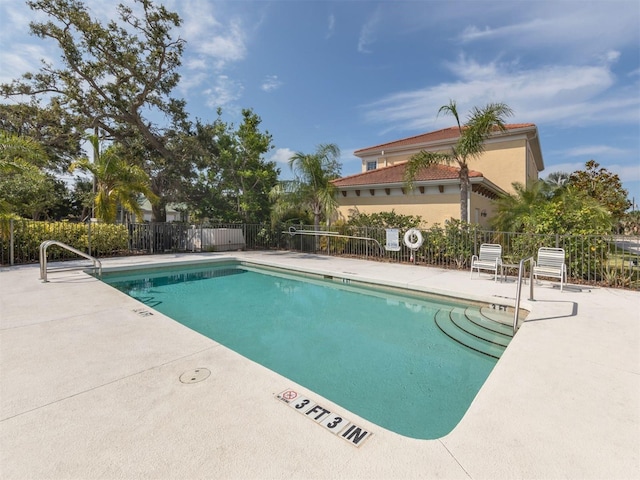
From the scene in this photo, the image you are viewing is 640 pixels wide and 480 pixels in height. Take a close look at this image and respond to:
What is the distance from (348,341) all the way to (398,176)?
12310 mm

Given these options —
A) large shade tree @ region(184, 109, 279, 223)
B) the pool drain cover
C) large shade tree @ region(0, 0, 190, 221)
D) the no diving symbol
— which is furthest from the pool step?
large shade tree @ region(0, 0, 190, 221)

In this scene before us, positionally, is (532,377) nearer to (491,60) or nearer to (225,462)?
(225,462)

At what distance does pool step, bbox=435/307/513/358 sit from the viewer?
4.93 m

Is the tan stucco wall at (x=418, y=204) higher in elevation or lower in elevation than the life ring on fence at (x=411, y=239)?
higher

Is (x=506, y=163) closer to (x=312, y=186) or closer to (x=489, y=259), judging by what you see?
(x=312, y=186)

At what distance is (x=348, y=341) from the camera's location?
17.6 ft

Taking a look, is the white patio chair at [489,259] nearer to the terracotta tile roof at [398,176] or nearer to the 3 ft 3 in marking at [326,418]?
the terracotta tile roof at [398,176]

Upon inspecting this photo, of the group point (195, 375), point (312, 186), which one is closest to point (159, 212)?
point (312, 186)

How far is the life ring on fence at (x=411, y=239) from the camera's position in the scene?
11633 mm

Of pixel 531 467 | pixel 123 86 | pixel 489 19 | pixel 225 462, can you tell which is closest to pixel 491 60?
pixel 489 19

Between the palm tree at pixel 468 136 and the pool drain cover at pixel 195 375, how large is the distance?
10.9 meters

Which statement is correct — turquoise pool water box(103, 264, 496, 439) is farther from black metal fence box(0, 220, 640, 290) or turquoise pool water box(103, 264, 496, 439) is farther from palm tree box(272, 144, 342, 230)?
palm tree box(272, 144, 342, 230)

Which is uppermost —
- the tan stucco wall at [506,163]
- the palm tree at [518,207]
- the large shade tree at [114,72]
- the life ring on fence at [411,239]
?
the large shade tree at [114,72]

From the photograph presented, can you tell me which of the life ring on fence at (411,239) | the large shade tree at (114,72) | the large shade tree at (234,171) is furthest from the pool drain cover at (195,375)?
the large shade tree at (114,72)
